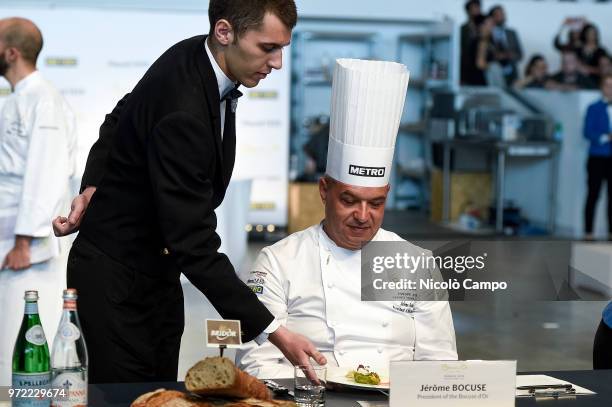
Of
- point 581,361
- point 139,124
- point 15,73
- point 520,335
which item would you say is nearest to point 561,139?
point 520,335

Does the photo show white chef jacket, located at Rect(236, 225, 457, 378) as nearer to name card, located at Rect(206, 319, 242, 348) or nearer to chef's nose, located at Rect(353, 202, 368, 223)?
chef's nose, located at Rect(353, 202, 368, 223)

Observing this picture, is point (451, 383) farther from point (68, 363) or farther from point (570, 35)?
point (570, 35)

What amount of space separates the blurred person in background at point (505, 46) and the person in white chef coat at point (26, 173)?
8855 millimetres

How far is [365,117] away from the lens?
2.61 meters

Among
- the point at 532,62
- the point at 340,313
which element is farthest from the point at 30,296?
the point at 532,62

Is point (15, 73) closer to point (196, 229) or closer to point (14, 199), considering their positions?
point (14, 199)

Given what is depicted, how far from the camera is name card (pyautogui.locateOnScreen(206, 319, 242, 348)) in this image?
1.75 metres

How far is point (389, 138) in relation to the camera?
2.63 meters

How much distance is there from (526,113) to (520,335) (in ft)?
18.7

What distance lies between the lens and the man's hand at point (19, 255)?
12.6ft

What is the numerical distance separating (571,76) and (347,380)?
10.3 metres

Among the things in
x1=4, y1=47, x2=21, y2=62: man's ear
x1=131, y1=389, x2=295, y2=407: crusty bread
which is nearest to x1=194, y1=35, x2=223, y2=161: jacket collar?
x1=131, y1=389, x2=295, y2=407: crusty bread

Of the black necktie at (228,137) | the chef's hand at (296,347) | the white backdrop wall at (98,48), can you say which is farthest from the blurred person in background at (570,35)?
the chef's hand at (296,347)

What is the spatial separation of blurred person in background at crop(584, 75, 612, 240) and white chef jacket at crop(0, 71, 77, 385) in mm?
7162
